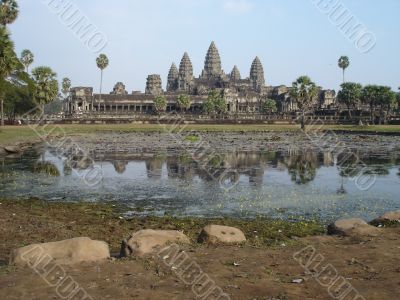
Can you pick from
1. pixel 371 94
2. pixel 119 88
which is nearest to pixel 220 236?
pixel 371 94

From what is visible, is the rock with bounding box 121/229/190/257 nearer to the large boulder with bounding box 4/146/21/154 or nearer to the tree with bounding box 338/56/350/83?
the large boulder with bounding box 4/146/21/154

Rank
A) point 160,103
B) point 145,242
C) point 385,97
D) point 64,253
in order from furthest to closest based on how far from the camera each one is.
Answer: point 160,103
point 385,97
point 145,242
point 64,253

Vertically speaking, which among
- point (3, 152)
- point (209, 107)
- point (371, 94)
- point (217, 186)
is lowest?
point (3, 152)

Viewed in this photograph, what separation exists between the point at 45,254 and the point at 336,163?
23825mm

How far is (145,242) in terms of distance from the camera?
354 inches

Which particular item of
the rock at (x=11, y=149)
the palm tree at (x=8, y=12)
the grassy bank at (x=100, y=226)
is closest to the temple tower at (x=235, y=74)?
the palm tree at (x=8, y=12)

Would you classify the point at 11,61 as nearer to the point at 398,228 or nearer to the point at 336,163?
the point at 336,163

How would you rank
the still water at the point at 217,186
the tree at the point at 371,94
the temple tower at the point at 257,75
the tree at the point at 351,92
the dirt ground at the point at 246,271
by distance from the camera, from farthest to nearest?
the temple tower at the point at 257,75 → the tree at the point at 351,92 → the tree at the point at 371,94 → the still water at the point at 217,186 → the dirt ground at the point at 246,271

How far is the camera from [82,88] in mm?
155750

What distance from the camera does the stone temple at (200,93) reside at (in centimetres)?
15238

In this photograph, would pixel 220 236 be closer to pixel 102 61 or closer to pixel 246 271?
pixel 246 271

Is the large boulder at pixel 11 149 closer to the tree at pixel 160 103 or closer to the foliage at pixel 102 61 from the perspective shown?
the foliage at pixel 102 61

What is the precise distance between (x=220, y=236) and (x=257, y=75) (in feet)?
627

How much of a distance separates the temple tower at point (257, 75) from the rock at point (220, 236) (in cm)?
18519
